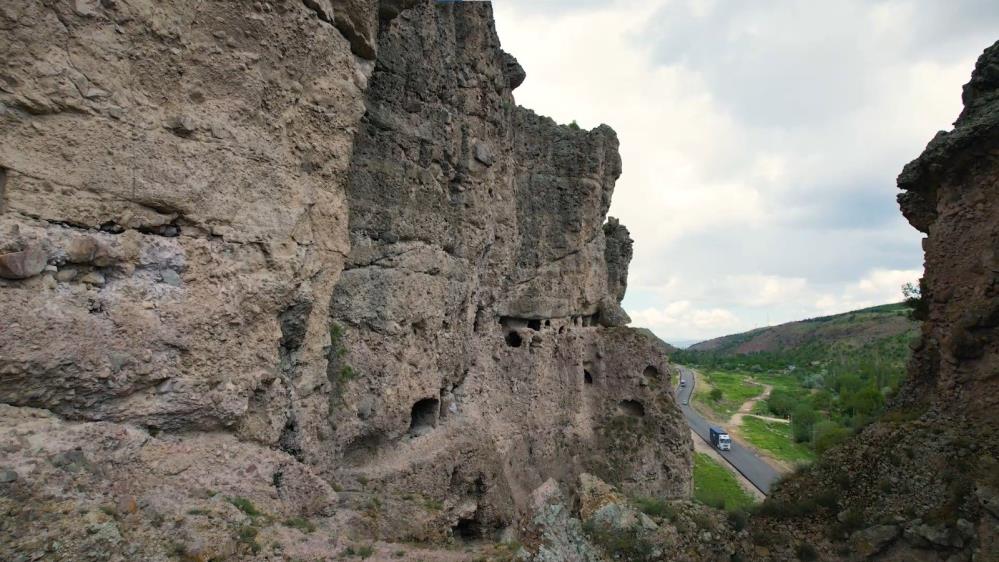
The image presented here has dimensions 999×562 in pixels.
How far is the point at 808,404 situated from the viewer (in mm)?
50781

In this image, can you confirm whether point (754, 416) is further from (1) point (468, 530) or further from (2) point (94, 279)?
(2) point (94, 279)

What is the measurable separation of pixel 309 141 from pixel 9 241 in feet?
12.2

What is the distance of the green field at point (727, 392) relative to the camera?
5772 centimetres

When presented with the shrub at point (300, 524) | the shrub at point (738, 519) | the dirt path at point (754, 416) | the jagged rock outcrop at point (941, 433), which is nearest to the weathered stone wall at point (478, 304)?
the shrub at point (300, 524)

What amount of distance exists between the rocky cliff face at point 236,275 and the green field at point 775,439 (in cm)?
3135

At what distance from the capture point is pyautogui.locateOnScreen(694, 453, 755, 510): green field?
24.2 meters

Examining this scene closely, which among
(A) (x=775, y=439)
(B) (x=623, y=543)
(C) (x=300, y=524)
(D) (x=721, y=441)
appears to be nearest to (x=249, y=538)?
(C) (x=300, y=524)

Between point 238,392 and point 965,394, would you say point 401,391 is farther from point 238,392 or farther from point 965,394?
point 965,394

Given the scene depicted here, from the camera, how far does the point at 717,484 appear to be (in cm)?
2728

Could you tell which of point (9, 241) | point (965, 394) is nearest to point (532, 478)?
point (965, 394)

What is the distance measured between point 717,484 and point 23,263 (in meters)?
Result: 29.2

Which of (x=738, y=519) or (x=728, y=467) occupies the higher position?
(x=738, y=519)

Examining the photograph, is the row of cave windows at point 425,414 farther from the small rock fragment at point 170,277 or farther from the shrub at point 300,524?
the small rock fragment at point 170,277

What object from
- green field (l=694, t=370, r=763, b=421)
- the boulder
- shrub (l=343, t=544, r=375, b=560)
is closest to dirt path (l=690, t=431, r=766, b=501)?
green field (l=694, t=370, r=763, b=421)
